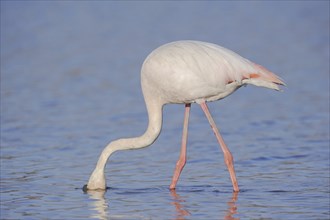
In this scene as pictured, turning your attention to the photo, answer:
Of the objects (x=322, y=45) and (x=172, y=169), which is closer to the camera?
(x=172, y=169)

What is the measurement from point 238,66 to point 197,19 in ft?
45.6

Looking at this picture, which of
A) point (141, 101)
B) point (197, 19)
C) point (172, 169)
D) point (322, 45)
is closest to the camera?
point (172, 169)

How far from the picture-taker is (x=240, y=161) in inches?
441

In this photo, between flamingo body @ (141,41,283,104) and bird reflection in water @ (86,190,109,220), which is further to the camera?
flamingo body @ (141,41,283,104)

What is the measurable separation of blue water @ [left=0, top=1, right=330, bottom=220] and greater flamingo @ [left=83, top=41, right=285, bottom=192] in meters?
0.43

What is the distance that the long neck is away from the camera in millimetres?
10133

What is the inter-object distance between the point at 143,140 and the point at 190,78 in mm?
871

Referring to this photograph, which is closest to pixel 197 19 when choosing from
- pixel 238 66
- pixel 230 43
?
pixel 230 43

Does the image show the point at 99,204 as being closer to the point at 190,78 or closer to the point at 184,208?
the point at 184,208

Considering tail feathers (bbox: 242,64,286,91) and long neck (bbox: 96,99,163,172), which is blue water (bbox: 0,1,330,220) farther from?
tail feathers (bbox: 242,64,286,91)

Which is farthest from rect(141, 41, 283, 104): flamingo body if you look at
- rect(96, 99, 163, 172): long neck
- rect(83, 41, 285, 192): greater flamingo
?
rect(96, 99, 163, 172): long neck

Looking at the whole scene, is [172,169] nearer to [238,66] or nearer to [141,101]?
[238,66]

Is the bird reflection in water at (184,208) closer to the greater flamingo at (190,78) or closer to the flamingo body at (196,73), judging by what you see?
the greater flamingo at (190,78)

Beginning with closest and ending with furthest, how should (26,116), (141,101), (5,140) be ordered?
(5,140), (26,116), (141,101)
